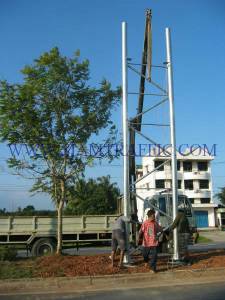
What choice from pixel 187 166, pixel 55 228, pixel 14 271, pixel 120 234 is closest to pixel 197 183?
pixel 187 166

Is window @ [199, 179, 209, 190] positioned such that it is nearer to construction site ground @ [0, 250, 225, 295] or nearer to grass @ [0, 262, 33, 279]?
construction site ground @ [0, 250, 225, 295]

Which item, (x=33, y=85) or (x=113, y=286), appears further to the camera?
(x=33, y=85)

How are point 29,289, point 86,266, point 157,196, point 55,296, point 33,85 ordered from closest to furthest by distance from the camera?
point 55,296, point 29,289, point 86,266, point 33,85, point 157,196

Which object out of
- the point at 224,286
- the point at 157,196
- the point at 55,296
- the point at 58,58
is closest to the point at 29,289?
the point at 55,296

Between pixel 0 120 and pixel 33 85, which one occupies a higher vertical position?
pixel 33 85

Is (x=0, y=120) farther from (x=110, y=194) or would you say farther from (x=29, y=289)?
(x=110, y=194)

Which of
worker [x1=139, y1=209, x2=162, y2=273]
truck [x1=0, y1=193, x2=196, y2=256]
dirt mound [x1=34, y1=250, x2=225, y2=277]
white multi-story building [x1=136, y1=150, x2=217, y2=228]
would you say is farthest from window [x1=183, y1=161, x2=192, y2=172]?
worker [x1=139, y1=209, x2=162, y2=273]

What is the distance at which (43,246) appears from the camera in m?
18.8

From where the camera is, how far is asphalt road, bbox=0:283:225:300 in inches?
344

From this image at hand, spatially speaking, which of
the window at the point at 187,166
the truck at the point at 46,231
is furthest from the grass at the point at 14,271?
the window at the point at 187,166

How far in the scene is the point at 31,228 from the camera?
19.1 meters

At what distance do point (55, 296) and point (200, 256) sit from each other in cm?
591

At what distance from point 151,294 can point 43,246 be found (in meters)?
10.5

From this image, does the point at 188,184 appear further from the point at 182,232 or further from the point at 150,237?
the point at 150,237
